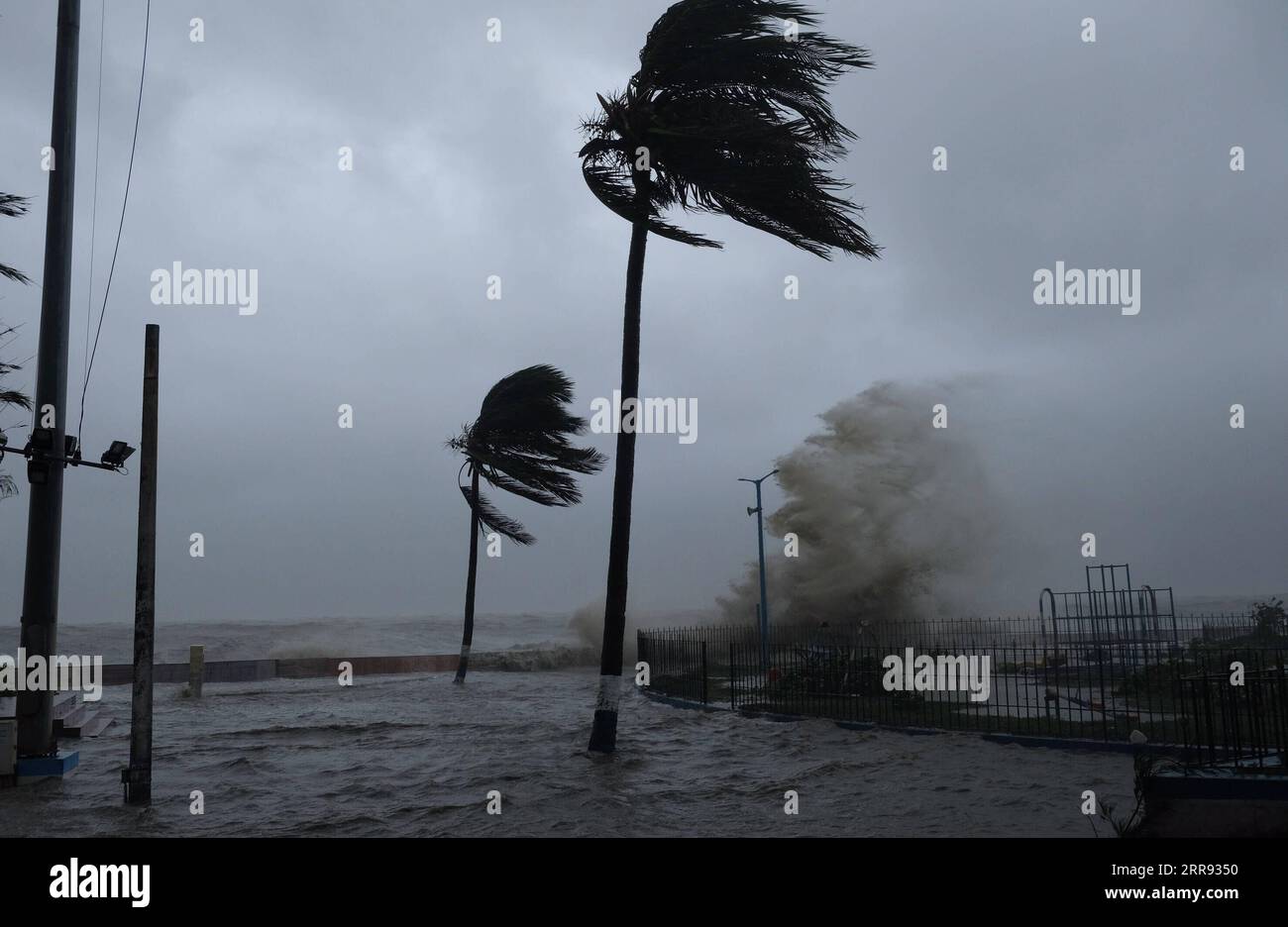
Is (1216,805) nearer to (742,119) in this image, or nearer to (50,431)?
(742,119)

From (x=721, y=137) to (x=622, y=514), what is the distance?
5.35 meters

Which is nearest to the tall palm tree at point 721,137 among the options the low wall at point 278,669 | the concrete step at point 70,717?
the concrete step at point 70,717

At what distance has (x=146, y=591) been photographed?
11.0m

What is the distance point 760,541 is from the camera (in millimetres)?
34156

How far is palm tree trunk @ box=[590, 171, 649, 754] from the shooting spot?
13.4 m

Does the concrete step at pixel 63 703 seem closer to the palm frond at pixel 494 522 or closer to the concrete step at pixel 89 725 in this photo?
the concrete step at pixel 89 725

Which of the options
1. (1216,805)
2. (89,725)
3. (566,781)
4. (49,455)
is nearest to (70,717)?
(89,725)

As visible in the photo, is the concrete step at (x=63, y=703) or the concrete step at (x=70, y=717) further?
the concrete step at (x=63, y=703)

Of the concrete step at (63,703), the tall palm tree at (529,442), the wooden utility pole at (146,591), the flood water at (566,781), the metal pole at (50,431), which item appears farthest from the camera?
the tall palm tree at (529,442)

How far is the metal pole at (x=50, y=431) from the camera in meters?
12.5

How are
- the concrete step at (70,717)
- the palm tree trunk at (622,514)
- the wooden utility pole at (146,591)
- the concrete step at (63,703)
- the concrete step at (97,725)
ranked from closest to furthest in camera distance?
the wooden utility pole at (146,591) → the palm tree trunk at (622,514) → the concrete step at (70,717) → the concrete step at (63,703) → the concrete step at (97,725)

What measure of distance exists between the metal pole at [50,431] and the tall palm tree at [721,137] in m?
7.31

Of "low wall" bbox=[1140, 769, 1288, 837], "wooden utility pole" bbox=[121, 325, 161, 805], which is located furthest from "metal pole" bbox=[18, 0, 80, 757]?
"low wall" bbox=[1140, 769, 1288, 837]
